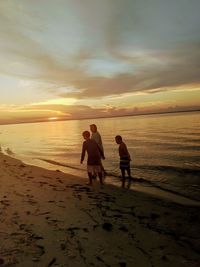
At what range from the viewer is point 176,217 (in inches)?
306

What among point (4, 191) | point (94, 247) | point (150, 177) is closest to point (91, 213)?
point (94, 247)

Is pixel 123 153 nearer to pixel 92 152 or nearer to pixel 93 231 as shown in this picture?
pixel 92 152

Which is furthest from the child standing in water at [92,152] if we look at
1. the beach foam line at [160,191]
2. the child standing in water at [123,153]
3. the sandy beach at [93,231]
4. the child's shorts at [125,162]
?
the beach foam line at [160,191]

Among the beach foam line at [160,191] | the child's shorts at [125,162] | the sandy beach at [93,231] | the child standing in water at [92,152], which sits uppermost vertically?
the child standing in water at [92,152]

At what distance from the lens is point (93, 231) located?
20.5ft

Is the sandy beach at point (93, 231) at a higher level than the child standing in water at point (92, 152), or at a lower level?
lower

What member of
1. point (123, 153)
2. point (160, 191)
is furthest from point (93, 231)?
point (160, 191)

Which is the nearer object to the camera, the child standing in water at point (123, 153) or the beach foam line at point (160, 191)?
the beach foam line at point (160, 191)

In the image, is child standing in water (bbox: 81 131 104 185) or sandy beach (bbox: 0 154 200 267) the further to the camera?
child standing in water (bbox: 81 131 104 185)

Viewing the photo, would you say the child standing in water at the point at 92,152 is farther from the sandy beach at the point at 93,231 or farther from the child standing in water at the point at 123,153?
the sandy beach at the point at 93,231

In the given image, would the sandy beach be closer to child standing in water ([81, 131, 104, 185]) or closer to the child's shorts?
child standing in water ([81, 131, 104, 185])

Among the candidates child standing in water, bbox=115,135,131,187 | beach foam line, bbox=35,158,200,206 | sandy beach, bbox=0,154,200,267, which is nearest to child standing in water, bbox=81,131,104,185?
child standing in water, bbox=115,135,131,187

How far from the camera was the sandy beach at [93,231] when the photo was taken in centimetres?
499

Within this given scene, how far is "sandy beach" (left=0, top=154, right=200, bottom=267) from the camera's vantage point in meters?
4.99
